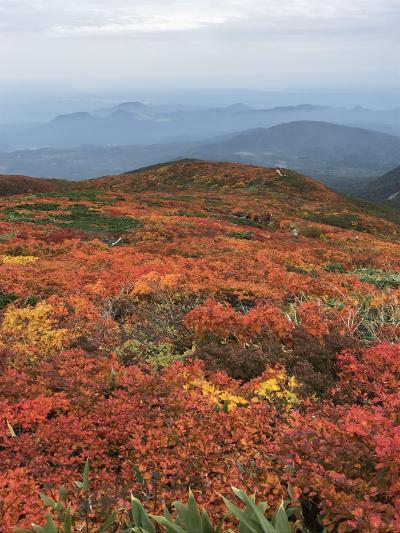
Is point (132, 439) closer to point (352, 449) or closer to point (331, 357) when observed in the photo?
point (352, 449)

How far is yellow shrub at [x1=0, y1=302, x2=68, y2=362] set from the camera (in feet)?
32.0

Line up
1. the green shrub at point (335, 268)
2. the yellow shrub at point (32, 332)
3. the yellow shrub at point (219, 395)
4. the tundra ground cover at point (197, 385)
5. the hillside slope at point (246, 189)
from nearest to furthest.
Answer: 1. the tundra ground cover at point (197, 385)
2. the yellow shrub at point (219, 395)
3. the yellow shrub at point (32, 332)
4. the green shrub at point (335, 268)
5. the hillside slope at point (246, 189)

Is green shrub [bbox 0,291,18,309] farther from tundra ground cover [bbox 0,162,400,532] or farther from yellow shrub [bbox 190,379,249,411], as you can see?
yellow shrub [bbox 190,379,249,411]

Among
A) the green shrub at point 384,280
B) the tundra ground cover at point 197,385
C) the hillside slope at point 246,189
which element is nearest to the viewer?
the tundra ground cover at point 197,385

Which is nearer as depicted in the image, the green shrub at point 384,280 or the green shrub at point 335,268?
the green shrub at point 384,280

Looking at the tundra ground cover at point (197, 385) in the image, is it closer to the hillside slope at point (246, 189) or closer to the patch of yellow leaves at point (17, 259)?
the patch of yellow leaves at point (17, 259)

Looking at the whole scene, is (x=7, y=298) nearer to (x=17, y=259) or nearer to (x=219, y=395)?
(x=17, y=259)

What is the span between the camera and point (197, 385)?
8086 mm

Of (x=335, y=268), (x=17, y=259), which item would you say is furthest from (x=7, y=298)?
(x=335, y=268)

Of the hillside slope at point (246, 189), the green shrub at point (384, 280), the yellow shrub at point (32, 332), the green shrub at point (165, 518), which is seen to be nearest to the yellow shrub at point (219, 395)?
the green shrub at point (165, 518)

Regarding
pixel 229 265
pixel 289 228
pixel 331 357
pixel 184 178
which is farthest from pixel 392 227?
pixel 331 357

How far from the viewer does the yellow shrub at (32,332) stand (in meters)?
9.75

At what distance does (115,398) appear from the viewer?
25.5 ft

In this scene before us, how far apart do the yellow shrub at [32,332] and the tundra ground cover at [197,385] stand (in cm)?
4
